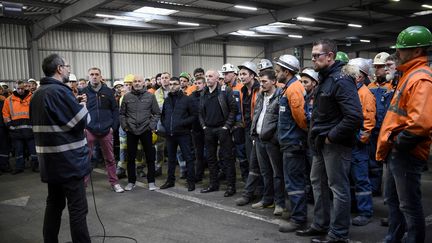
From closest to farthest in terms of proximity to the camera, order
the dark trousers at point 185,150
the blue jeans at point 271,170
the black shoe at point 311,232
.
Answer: the black shoe at point 311,232 < the blue jeans at point 271,170 < the dark trousers at point 185,150

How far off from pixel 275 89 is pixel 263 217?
1.73 meters

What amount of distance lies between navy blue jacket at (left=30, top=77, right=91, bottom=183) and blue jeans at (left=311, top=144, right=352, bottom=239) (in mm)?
2442

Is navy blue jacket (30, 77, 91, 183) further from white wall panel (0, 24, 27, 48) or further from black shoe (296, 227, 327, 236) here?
white wall panel (0, 24, 27, 48)

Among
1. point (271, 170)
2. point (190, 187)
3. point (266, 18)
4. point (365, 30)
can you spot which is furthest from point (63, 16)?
point (365, 30)

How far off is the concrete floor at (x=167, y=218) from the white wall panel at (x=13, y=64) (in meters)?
9.93

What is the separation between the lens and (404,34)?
318 cm

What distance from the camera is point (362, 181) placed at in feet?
15.6

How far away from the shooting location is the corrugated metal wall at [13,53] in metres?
15.0

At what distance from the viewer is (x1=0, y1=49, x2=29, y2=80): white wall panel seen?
49.2 ft

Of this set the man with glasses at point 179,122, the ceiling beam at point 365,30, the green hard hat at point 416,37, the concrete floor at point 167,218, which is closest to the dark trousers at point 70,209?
the concrete floor at point 167,218

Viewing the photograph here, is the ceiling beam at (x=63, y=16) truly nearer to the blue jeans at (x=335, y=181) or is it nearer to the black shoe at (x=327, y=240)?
the blue jeans at (x=335, y=181)

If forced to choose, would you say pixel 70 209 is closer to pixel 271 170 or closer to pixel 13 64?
pixel 271 170

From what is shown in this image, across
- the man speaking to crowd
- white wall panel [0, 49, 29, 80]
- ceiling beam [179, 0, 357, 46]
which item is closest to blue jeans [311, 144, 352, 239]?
the man speaking to crowd

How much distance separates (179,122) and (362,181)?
10.2 ft
